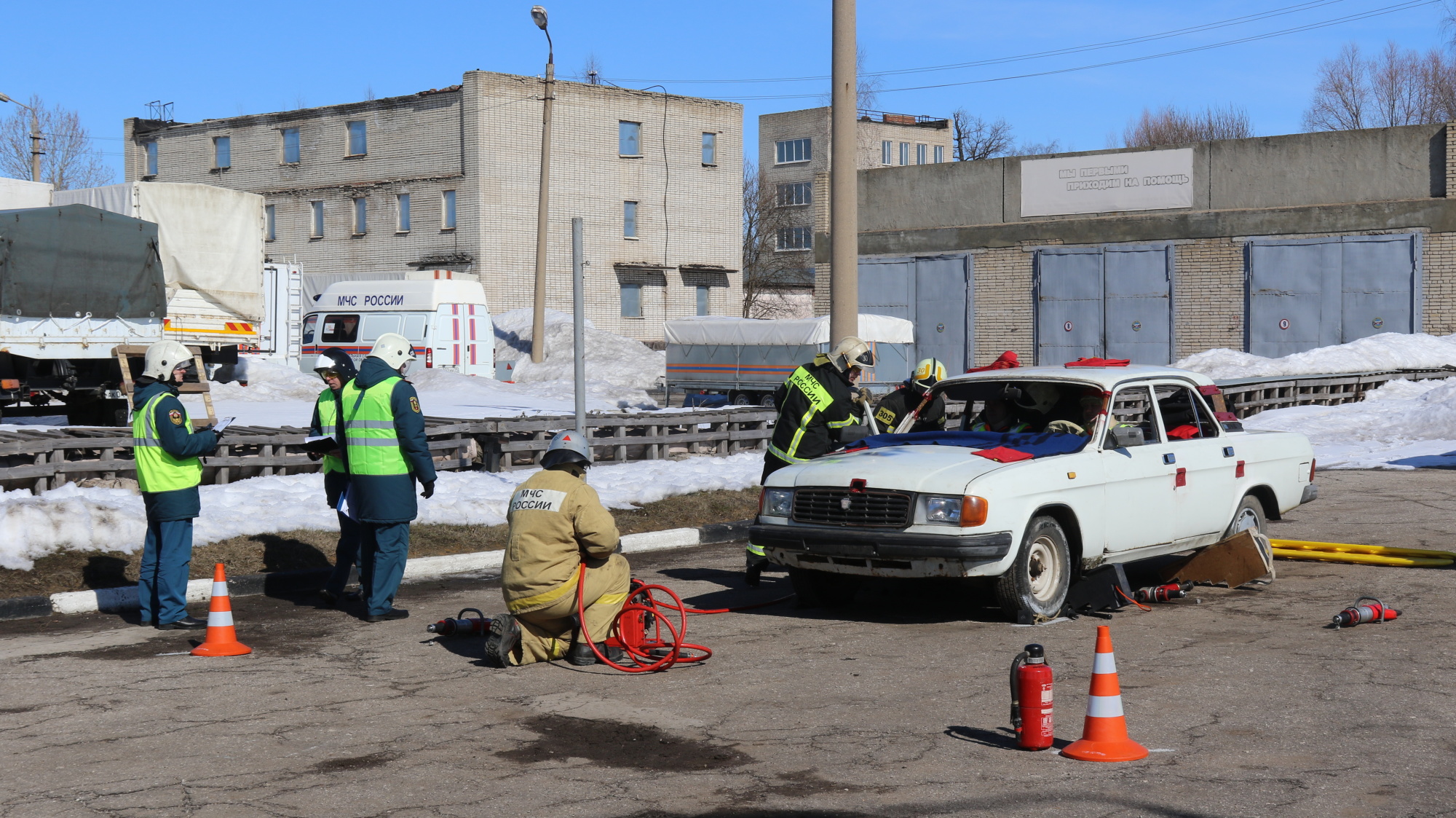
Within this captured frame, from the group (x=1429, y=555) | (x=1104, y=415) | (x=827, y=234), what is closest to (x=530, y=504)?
(x=1104, y=415)

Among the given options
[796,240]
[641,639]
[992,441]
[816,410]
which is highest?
[796,240]

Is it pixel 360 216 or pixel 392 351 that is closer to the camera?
pixel 392 351

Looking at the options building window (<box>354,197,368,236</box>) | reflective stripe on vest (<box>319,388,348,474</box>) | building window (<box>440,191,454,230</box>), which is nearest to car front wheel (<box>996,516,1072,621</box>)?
reflective stripe on vest (<box>319,388,348,474</box>)

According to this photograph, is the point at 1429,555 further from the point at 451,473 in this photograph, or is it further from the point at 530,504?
the point at 451,473

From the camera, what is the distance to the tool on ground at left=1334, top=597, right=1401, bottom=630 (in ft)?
26.9

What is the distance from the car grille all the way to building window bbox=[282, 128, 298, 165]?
47154 mm

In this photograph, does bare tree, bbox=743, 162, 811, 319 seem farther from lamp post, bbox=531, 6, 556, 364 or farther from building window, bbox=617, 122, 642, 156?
lamp post, bbox=531, 6, 556, 364

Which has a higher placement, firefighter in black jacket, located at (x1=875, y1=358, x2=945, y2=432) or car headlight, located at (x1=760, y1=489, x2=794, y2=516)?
firefighter in black jacket, located at (x1=875, y1=358, x2=945, y2=432)

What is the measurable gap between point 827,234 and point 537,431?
88.9ft

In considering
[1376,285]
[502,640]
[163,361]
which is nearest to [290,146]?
[1376,285]

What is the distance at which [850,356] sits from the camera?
33.7 feet

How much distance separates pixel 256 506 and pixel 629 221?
40198mm

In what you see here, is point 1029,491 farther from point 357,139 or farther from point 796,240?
point 796,240

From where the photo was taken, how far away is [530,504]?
7.56 metres
